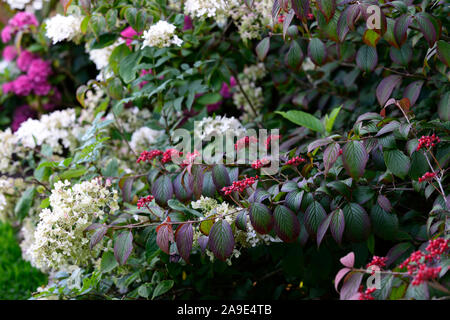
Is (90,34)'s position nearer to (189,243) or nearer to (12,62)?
(189,243)

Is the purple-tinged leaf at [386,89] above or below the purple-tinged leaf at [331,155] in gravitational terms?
above

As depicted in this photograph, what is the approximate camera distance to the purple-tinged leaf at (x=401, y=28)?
1.25 metres

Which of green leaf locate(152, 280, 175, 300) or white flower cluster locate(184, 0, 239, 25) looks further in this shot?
white flower cluster locate(184, 0, 239, 25)

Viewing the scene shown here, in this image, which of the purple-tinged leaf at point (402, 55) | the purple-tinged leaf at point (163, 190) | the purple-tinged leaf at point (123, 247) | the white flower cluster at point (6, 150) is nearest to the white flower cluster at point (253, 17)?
the purple-tinged leaf at point (402, 55)

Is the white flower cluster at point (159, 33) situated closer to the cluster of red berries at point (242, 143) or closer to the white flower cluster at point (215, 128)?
the white flower cluster at point (215, 128)

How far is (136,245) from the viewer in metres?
1.61

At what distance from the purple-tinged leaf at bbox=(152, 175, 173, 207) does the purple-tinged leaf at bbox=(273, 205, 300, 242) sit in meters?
0.37

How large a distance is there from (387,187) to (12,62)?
9.69 ft

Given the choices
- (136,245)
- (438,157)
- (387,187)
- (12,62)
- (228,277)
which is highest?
(12,62)

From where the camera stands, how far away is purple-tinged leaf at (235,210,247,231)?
1157mm

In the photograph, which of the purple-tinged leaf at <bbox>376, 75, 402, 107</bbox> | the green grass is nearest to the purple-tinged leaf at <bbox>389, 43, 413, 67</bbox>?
the purple-tinged leaf at <bbox>376, 75, 402, 107</bbox>

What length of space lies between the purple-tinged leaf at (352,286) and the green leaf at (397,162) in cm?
32

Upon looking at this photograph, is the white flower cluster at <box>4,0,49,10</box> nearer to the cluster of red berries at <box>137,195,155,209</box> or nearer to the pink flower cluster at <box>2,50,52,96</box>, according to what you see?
the pink flower cluster at <box>2,50,52,96</box>
